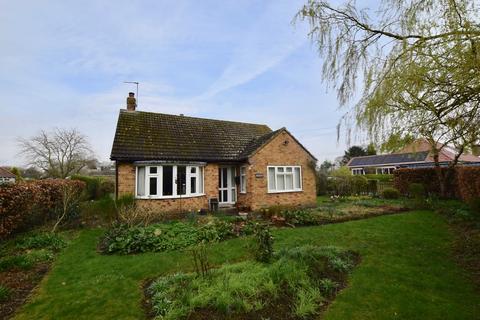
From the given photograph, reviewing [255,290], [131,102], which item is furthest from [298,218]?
[131,102]

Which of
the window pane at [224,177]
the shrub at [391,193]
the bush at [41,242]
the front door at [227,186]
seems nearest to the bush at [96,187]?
the front door at [227,186]

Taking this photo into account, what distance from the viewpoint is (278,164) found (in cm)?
1599

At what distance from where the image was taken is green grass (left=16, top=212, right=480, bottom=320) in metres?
4.27

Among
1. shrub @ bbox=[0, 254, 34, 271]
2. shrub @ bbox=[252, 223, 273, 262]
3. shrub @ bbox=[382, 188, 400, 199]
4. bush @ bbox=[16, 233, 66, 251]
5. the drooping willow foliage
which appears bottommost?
shrub @ bbox=[0, 254, 34, 271]

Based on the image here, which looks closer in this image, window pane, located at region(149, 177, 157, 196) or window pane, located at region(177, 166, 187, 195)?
window pane, located at region(149, 177, 157, 196)

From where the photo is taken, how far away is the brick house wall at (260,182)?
43.7ft

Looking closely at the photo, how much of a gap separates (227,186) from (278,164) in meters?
3.94

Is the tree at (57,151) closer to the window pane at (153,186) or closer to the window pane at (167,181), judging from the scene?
the window pane at (153,186)

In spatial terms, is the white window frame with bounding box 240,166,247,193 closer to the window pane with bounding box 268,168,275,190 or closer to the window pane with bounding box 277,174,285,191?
the window pane with bounding box 268,168,275,190

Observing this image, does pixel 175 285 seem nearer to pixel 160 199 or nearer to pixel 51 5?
pixel 160 199

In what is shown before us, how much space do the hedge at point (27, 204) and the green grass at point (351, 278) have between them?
7.59 ft

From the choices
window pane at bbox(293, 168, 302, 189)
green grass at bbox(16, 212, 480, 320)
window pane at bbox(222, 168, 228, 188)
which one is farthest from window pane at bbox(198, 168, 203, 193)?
green grass at bbox(16, 212, 480, 320)

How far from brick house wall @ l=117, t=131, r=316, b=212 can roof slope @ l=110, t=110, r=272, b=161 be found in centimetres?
89

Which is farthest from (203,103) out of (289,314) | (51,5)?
(289,314)
